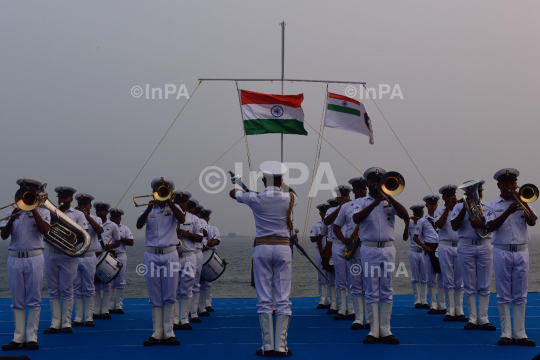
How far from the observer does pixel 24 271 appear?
704 cm

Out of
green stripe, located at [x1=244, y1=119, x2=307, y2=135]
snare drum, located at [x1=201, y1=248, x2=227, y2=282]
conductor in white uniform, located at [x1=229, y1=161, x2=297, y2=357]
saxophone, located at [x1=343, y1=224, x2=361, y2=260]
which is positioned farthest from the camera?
green stripe, located at [x1=244, y1=119, x2=307, y2=135]

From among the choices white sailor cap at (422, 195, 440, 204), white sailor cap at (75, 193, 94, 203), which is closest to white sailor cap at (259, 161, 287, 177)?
white sailor cap at (75, 193, 94, 203)

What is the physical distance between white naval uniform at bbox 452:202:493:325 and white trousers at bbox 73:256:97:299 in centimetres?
662

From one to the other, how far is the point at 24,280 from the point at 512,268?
22.9 ft

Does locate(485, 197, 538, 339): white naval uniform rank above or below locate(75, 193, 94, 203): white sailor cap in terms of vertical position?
below

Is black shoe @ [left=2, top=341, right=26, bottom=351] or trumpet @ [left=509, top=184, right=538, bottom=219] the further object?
trumpet @ [left=509, top=184, right=538, bottom=219]

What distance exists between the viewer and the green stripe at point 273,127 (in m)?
11.6

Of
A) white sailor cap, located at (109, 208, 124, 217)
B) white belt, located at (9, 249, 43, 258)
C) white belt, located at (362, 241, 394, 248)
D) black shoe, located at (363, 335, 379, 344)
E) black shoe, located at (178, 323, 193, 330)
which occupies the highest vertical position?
white sailor cap, located at (109, 208, 124, 217)

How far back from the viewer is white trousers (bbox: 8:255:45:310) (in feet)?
23.0

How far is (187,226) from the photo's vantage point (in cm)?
930

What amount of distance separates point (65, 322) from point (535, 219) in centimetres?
757

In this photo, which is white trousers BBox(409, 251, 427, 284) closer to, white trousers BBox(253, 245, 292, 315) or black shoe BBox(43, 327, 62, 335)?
white trousers BBox(253, 245, 292, 315)

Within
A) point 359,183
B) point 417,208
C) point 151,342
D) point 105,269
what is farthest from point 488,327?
point 105,269

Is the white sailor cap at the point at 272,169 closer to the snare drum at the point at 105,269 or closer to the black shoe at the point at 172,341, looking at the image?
the black shoe at the point at 172,341
